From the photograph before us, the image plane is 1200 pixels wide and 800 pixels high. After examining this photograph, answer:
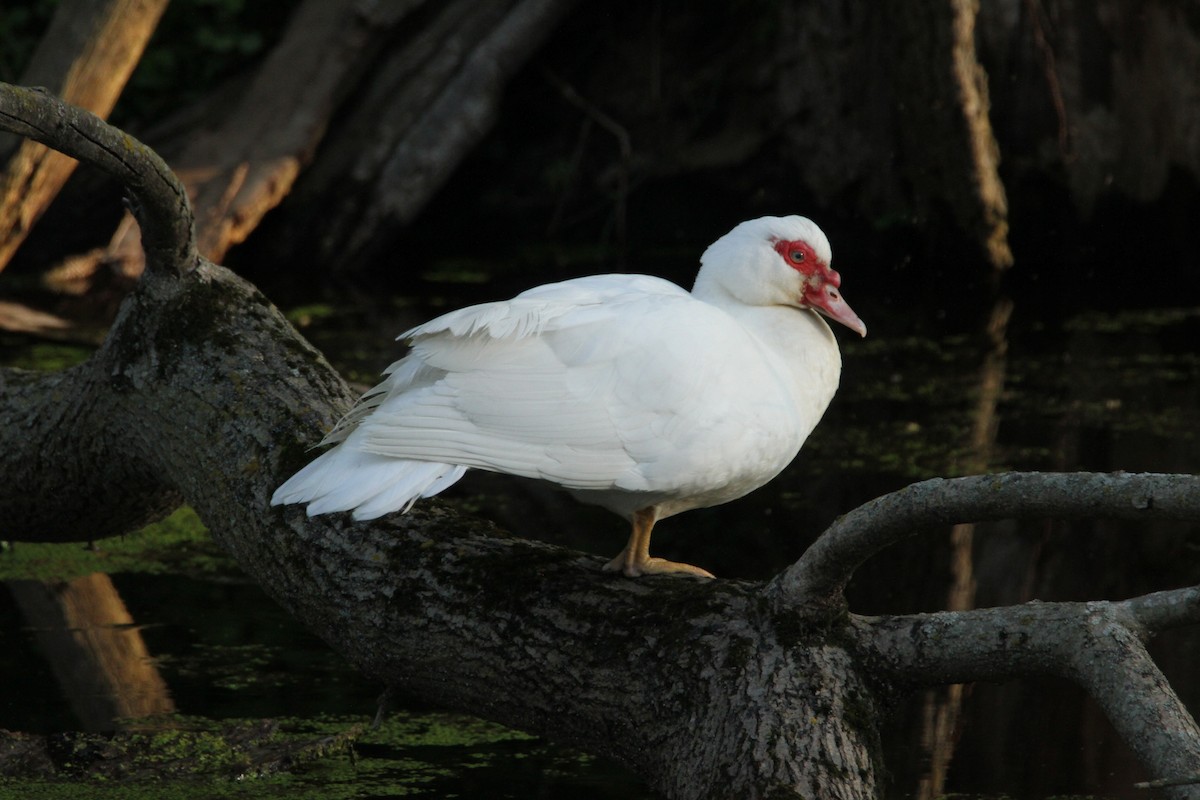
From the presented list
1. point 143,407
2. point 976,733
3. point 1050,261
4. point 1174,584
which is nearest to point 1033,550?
point 1174,584

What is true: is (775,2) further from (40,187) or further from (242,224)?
(40,187)

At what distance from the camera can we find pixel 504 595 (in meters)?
2.60

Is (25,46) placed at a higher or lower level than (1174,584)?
higher

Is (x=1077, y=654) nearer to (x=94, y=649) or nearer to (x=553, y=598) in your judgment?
(x=553, y=598)

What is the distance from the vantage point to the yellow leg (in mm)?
A: 2699

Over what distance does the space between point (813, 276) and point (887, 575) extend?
6.21ft

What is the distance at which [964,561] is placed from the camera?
469 centimetres

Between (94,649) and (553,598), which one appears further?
(94,649)

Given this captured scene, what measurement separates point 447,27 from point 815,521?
486 centimetres

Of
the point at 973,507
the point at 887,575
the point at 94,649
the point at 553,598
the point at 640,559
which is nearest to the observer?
the point at 973,507

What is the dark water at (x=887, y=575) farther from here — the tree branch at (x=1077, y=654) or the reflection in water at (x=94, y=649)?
the tree branch at (x=1077, y=654)

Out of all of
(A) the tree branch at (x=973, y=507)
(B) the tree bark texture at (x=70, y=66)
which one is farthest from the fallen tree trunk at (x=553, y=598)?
(B) the tree bark texture at (x=70, y=66)

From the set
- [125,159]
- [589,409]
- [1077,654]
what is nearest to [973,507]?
[1077,654]

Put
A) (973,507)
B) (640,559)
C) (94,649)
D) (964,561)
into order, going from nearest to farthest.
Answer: (973,507), (640,559), (94,649), (964,561)
